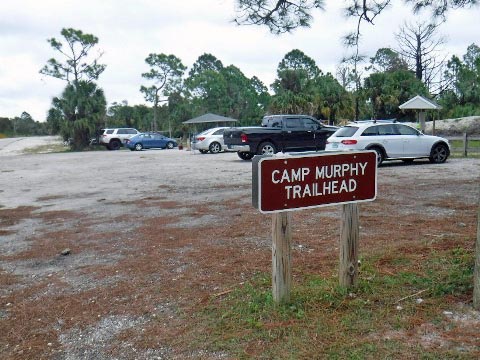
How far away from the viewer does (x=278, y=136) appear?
60.2 feet

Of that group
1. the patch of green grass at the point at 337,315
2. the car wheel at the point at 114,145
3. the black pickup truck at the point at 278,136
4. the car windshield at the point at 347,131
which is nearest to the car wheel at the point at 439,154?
the car windshield at the point at 347,131

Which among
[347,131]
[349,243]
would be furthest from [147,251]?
[347,131]

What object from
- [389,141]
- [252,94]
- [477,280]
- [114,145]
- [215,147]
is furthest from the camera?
[252,94]

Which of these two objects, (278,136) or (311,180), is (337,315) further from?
(278,136)

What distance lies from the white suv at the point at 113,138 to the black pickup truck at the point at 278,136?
18.6 meters

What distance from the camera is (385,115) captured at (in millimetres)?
40781

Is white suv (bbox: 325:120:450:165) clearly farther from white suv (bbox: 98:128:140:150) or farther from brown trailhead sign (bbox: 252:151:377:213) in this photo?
white suv (bbox: 98:128:140:150)

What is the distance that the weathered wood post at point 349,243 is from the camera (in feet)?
13.2

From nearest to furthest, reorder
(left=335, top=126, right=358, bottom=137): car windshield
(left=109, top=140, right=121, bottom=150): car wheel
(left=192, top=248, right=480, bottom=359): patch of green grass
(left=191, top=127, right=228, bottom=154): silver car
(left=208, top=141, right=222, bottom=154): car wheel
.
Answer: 1. (left=192, top=248, right=480, bottom=359): patch of green grass
2. (left=335, top=126, right=358, bottom=137): car windshield
3. (left=191, top=127, right=228, bottom=154): silver car
4. (left=208, top=141, right=222, bottom=154): car wheel
5. (left=109, top=140, right=121, bottom=150): car wheel

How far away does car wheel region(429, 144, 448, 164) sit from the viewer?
15.7 meters

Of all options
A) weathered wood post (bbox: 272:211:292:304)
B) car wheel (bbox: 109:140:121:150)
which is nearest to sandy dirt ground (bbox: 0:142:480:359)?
weathered wood post (bbox: 272:211:292:304)

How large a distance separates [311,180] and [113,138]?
110 ft

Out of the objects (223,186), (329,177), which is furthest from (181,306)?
(223,186)

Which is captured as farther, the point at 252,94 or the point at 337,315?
the point at 252,94
